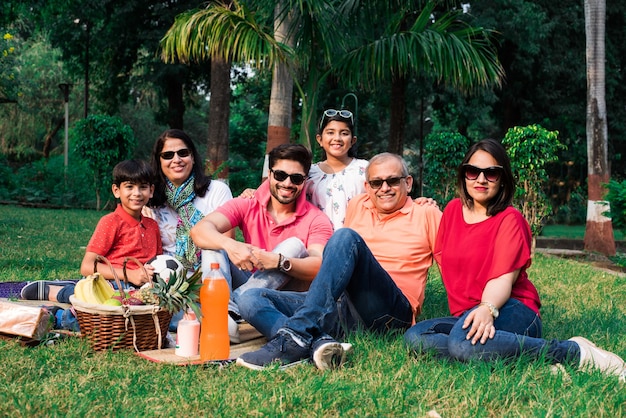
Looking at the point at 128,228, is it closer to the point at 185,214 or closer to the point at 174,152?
the point at 185,214

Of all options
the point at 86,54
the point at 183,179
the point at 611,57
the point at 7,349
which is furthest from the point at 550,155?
the point at 86,54

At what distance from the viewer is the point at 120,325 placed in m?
4.19

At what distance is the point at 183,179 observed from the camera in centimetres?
530

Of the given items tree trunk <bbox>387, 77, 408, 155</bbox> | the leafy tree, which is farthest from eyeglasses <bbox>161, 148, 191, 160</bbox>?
the leafy tree

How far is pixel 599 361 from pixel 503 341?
0.53 meters

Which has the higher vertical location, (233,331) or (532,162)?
(532,162)

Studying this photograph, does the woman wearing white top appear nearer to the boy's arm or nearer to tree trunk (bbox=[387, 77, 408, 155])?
the boy's arm

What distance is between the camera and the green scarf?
527 cm

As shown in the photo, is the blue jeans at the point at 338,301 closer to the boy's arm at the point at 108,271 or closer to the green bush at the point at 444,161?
the boy's arm at the point at 108,271

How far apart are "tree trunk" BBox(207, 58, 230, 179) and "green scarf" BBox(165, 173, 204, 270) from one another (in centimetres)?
1027

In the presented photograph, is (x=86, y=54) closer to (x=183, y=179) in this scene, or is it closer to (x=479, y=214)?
(x=183, y=179)

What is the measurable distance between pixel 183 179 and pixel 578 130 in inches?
802

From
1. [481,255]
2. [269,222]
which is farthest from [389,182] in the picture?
[269,222]

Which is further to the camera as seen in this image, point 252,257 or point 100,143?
point 100,143
